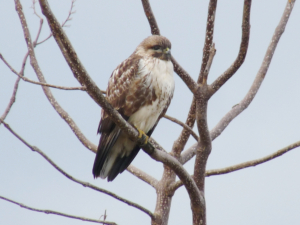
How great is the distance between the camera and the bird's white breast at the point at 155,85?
4.19 meters

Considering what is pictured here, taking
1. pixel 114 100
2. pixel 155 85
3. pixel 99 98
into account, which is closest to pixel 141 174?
pixel 114 100

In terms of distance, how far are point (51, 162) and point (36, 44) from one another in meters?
1.76

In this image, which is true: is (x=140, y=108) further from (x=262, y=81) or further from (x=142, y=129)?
(x=262, y=81)

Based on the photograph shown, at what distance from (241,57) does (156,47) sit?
52.4 inches

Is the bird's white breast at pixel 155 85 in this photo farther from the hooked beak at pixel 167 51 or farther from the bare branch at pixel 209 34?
the bare branch at pixel 209 34

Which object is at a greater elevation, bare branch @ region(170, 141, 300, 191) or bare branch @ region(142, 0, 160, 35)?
bare branch @ region(142, 0, 160, 35)

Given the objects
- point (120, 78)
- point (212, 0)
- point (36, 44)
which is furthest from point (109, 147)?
point (212, 0)

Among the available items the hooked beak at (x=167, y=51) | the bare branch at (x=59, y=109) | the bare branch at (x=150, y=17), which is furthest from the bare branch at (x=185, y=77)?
the bare branch at (x=59, y=109)

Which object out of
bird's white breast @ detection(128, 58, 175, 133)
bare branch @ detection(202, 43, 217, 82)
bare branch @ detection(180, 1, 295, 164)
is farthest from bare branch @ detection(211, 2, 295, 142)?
bare branch @ detection(202, 43, 217, 82)

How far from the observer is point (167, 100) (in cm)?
433

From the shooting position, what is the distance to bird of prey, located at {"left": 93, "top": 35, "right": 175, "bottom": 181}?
13.7 feet

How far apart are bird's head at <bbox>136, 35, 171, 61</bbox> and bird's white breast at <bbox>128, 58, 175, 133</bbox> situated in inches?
5.0

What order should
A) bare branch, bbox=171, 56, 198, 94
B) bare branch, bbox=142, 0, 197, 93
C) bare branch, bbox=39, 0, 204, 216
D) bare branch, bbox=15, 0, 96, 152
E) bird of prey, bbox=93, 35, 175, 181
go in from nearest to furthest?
1. bare branch, bbox=39, 0, 204, 216
2. bare branch, bbox=171, 56, 198, 94
3. bare branch, bbox=142, 0, 197, 93
4. bird of prey, bbox=93, 35, 175, 181
5. bare branch, bbox=15, 0, 96, 152

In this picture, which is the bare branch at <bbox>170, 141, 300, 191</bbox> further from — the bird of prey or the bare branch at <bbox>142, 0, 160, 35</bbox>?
the bare branch at <bbox>142, 0, 160, 35</bbox>
